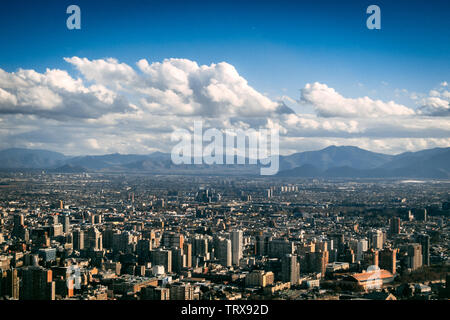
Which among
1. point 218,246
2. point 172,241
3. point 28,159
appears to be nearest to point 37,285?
point 218,246

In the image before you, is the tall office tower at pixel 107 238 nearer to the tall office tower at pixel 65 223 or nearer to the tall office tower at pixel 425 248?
the tall office tower at pixel 65 223

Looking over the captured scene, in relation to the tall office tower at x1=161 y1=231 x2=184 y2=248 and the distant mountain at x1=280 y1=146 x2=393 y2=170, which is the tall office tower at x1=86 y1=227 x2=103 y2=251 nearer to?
the tall office tower at x1=161 y1=231 x2=184 y2=248

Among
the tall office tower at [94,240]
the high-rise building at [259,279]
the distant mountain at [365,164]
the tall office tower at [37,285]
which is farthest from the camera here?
the distant mountain at [365,164]

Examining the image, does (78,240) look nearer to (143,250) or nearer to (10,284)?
(143,250)

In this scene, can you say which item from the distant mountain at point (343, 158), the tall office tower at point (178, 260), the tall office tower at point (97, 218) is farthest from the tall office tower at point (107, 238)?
the distant mountain at point (343, 158)

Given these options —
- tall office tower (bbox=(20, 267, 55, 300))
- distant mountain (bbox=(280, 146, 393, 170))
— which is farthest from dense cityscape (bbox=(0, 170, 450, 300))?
distant mountain (bbox=(280, 146, 393, 170))
